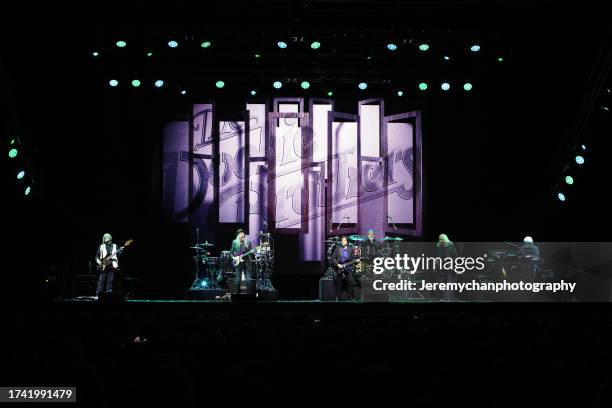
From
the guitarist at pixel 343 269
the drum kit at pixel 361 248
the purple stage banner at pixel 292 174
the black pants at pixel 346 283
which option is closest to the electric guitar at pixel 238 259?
the purple stage banner at pixel 292 174

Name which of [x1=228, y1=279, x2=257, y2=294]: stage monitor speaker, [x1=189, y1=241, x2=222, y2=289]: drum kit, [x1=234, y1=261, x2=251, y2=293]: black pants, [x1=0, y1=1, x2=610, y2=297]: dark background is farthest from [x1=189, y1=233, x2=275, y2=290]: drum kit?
[x1=228, y1=279, x2=257, y2=294]: stage monitor speaker

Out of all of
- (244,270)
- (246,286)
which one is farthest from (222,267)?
(246,286)

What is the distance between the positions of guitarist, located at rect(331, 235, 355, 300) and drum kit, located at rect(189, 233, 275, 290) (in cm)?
172

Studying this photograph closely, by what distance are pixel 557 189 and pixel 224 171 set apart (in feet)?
24.3

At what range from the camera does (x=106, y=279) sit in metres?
13.2

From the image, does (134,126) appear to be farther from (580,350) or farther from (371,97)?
(580,350)

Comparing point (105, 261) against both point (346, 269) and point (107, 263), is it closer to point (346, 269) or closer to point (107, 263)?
point (107, 263)

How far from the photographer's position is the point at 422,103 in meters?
14.9

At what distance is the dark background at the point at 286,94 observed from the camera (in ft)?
38.3

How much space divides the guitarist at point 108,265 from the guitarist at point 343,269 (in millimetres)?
4497

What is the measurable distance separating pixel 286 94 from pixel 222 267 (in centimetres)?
441

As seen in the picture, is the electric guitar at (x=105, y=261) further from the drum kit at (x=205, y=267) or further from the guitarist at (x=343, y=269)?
the guitarist at (x=343, y=269)

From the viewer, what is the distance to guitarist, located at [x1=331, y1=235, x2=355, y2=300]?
12609 millimetres

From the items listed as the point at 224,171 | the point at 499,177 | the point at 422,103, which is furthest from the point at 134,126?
the point at 499,177
